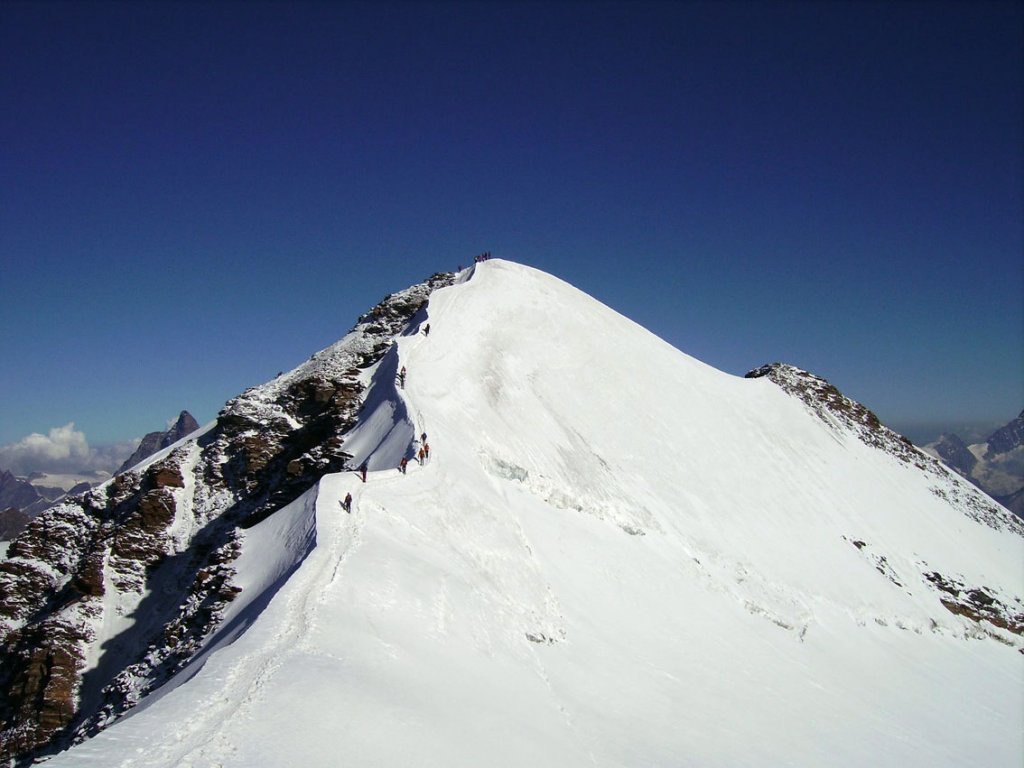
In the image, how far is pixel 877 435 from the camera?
56250 mm

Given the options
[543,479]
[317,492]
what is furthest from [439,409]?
[317,492]

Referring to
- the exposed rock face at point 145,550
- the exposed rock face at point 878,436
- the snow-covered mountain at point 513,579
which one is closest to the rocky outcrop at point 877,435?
the exposed rock face at point 878,436

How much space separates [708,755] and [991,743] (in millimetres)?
18476

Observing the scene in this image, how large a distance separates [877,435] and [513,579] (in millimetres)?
50236

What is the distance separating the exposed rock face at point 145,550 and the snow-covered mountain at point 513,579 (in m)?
0.16

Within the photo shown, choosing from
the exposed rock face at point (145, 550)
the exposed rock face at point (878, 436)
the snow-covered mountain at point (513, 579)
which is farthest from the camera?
the exposed rock face at point (878, 436)

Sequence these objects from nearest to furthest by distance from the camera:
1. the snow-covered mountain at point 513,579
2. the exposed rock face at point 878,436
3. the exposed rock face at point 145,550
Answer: the snow-covered mountain at point 513,579 < the exposed rock face at point 145,550 < the exposed rock face at point 878,436

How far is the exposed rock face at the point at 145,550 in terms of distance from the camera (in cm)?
2303

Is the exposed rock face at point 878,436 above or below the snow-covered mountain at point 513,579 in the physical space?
above

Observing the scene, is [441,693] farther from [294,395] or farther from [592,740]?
[294,395]

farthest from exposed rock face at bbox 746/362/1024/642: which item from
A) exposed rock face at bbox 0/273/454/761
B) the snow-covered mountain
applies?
exposed rock face at bbox 0/273/454/761

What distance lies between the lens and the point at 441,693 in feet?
38.7

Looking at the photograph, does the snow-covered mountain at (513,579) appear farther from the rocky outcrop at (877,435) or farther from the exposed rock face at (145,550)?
the rocky outcrop at (877,435)

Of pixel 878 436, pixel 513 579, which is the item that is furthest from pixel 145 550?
pixel 878 436
